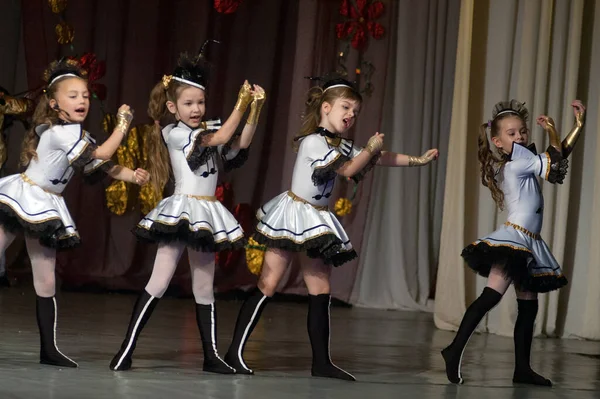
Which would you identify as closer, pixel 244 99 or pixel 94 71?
pixel 244 99

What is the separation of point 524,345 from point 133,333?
5.12 feet

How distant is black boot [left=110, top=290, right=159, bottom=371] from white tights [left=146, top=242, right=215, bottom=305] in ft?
0.12

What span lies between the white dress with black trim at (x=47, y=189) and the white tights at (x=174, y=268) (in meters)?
0.32

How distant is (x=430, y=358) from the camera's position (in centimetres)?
488

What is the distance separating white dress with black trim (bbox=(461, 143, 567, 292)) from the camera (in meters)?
4.11

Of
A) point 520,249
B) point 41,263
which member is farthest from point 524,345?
point 41,263

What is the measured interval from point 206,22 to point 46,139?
3673mm

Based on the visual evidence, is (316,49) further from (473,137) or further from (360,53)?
(473,137)

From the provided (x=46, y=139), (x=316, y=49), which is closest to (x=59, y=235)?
(x=46, y=139)

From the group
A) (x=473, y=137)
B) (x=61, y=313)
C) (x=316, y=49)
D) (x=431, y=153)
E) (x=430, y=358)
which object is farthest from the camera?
(x=316, y=49)

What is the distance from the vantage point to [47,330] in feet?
13.0

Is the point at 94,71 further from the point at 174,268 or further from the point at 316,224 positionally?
the point at 316,224

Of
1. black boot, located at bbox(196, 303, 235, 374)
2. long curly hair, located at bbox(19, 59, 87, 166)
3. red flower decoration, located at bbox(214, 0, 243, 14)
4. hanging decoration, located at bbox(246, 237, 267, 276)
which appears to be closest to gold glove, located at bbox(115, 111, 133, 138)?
long curly hair, located at bbox(19, 59, 87, 166)

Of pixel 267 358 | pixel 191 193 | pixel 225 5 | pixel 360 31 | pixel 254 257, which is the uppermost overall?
pixel 225 5
